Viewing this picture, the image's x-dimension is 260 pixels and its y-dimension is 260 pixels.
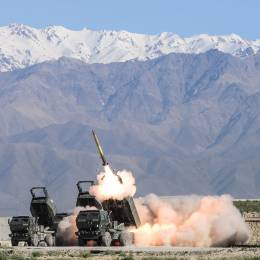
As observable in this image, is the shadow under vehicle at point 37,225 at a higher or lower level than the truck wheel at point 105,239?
higher

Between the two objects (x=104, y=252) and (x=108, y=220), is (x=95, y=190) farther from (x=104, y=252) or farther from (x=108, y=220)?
(x=104, y=252)

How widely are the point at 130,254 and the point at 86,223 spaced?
31.2 feet

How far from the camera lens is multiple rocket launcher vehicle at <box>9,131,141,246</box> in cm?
6675

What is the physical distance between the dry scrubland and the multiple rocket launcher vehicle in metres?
5.08

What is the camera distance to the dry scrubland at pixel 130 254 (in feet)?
181

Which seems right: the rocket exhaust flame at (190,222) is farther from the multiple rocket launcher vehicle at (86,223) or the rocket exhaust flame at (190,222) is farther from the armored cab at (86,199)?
the armored cab at (86,199)

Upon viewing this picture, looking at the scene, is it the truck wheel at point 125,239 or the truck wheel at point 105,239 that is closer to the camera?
the truck wheel at point 105,239

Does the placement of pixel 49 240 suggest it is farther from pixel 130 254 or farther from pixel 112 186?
pixel 130 254

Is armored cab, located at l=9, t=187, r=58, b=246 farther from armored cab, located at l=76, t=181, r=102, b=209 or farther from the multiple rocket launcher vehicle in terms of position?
armored cab, located at l=76, t=181, r=102, b=209

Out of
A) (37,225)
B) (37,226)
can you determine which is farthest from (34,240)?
(37,225)

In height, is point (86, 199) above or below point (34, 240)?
above

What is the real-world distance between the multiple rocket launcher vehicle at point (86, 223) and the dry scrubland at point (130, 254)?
508cm

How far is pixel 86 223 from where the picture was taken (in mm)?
66625

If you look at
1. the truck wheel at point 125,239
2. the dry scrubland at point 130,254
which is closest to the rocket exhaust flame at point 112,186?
the truck wheel at point 125,239
